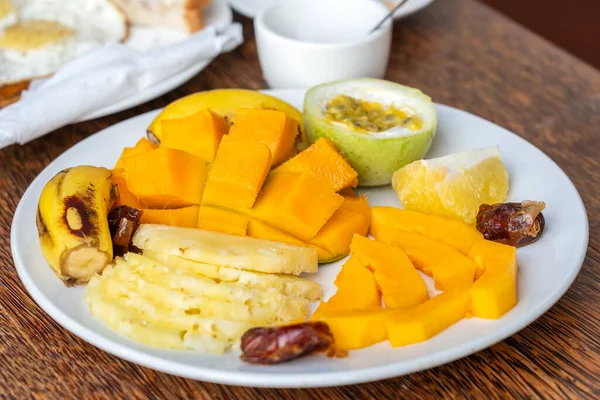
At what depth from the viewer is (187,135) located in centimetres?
150

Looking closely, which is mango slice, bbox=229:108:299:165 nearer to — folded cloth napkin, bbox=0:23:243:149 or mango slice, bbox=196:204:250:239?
mango slice, bbox=196:204:250:239

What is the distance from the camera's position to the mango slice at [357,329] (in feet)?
3.61

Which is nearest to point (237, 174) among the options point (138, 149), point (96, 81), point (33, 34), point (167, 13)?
point (138, 149)

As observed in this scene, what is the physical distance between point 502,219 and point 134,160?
2.41 feet

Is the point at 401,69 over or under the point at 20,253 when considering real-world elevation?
under

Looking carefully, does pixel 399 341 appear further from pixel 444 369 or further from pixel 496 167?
pixel 496 167

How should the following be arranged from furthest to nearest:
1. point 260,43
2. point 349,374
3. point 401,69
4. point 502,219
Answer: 1. point 401,69
2. point 260,43
3. point 502,219
4. point 349,374

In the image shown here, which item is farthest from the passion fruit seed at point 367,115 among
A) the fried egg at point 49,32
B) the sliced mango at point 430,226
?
the fried egg at point 49,32

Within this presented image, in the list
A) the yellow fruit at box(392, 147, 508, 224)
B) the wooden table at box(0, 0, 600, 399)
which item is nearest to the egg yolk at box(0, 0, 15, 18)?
the wooden table at box(0, 0, 600, 399)

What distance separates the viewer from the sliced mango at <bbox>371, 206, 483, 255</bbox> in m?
1.34

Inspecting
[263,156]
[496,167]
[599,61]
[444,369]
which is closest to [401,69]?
[496,167]

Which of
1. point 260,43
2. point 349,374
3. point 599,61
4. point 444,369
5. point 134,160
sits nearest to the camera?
point 349,374

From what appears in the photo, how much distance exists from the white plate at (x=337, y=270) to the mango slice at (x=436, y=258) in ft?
0.30

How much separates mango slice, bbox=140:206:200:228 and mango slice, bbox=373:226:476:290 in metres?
0.37
